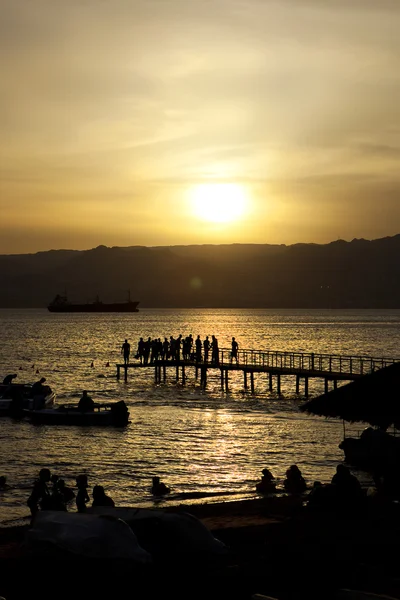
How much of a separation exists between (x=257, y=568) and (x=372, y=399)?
8.29 m

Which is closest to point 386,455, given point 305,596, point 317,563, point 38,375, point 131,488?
point 131,488

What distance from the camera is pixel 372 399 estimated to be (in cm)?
2117

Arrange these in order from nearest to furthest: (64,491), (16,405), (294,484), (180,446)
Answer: (64,491), (294,484), (180,446), (16,405)

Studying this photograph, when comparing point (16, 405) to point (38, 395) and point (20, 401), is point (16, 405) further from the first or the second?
point (38, 395)

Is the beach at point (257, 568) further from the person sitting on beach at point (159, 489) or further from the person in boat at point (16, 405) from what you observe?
the person in boat at point (16, 405)

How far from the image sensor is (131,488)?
88.5ft

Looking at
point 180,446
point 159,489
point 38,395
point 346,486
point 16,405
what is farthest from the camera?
point 38,395

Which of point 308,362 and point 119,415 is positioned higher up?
point 308,362

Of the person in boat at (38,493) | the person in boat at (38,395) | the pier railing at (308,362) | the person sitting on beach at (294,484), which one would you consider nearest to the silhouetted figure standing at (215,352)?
the pier railing at (308,362)

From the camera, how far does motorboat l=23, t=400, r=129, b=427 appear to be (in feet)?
139

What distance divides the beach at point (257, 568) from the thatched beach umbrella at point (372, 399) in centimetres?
400

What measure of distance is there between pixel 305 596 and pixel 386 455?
1463 cm

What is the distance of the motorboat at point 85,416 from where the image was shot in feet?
139

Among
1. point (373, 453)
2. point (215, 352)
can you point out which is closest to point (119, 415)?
point (215, 352)
